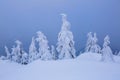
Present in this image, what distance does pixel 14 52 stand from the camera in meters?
44.6

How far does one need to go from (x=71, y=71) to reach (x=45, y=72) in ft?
6.07

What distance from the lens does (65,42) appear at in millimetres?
31156

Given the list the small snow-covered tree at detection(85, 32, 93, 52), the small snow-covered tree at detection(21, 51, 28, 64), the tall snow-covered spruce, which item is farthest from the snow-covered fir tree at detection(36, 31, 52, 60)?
the small snow-covered tree at detection(85, 32, 93, 52)

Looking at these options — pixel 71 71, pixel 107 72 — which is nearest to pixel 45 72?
pixel 71 71

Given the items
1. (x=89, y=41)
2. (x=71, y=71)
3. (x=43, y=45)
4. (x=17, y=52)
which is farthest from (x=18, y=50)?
(x=71, y=71)

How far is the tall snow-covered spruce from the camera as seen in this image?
100ft

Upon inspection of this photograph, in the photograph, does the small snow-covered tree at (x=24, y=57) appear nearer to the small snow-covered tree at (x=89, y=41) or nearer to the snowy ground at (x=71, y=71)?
the small snow-covered tree at (x=89, y=41)

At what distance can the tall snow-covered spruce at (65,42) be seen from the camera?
100 feet

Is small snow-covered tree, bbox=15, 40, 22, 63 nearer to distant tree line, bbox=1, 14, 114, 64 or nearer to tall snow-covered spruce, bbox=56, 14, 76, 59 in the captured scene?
distant tree line, bbox=1, 14, 114, 64

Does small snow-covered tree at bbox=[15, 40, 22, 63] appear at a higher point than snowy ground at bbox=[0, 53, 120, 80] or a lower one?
higher

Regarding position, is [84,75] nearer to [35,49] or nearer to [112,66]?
[112,66]

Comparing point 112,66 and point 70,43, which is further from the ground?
point 70,43

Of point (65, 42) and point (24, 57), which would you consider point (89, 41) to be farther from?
point (24, 57)

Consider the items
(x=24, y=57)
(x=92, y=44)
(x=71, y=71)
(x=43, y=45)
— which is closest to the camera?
(x=71, y=71)
